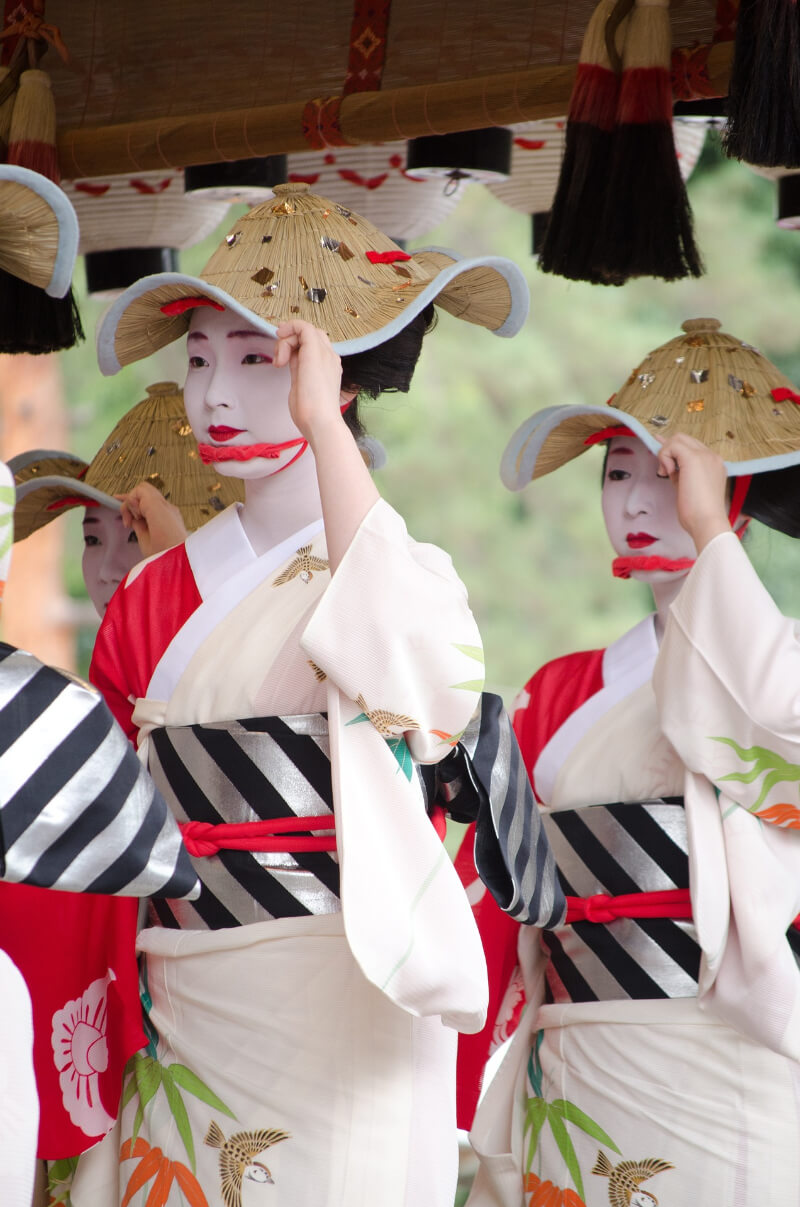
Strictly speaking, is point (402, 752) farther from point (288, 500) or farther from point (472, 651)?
point (288, 500)

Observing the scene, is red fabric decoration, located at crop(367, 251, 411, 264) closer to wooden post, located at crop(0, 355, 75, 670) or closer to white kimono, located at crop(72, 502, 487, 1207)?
white kimono, located at crop(72, 502, 487, 1207)

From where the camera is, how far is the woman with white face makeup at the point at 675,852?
188cm

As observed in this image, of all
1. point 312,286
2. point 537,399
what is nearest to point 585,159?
point 312,286

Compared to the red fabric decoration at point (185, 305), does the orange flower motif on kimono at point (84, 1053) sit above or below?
below

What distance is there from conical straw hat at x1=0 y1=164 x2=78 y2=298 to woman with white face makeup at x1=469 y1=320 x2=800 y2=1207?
0.80 m

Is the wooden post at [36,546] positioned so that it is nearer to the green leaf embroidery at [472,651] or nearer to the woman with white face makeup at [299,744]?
the woman with white face makeup at [299,744]

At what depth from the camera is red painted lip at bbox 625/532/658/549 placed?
216 cm

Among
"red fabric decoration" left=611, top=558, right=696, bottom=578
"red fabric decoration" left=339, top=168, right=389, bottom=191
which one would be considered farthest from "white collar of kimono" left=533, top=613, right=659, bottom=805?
"red fabric decoration" left=339, top=168, right=389, bottom=191

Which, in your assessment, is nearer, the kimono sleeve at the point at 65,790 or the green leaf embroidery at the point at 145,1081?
the kimono sleeve at the point at 65,790

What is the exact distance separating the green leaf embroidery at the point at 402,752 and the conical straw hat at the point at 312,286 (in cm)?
47

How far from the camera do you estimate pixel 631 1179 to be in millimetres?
1929

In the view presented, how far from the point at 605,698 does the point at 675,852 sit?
0.29 m

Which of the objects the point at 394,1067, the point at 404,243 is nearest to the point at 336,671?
the point at 394,1067

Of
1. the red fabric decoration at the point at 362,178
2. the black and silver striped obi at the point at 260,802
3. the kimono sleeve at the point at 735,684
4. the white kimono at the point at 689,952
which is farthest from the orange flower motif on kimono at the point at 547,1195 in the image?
the red fabric decoration at the point at 362,178
